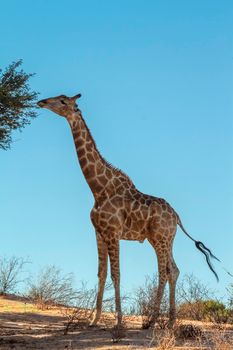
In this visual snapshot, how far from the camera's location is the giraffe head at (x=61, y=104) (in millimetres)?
12727

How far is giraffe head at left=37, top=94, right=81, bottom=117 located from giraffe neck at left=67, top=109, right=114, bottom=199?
0.14 m

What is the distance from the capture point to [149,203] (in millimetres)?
12953

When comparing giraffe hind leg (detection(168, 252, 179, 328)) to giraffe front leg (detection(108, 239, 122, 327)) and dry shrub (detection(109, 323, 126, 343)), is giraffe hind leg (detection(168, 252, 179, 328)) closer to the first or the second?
giraffe front leg (detection(108, 239, 122, 327))

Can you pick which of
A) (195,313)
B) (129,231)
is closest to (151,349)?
(129,231)

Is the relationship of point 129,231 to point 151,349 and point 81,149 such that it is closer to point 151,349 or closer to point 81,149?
point 81,149

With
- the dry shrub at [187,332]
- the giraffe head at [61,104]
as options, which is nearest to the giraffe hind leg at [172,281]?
the dry shrub at [187,332]

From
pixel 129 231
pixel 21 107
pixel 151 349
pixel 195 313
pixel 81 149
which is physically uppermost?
pixel 21 107

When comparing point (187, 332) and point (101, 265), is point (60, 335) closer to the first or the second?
point (101, 265)

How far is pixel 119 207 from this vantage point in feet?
40.6

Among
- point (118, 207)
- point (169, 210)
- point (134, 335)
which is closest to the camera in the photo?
point (134, 335)

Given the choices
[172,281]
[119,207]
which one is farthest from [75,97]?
[172,281]

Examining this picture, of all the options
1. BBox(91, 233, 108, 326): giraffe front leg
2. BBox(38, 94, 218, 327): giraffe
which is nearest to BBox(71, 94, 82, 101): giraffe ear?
BBox(38, 94, 218, 327): giraffe

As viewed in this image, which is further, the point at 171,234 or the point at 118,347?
the point at 171,234

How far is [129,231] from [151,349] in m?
3.85
